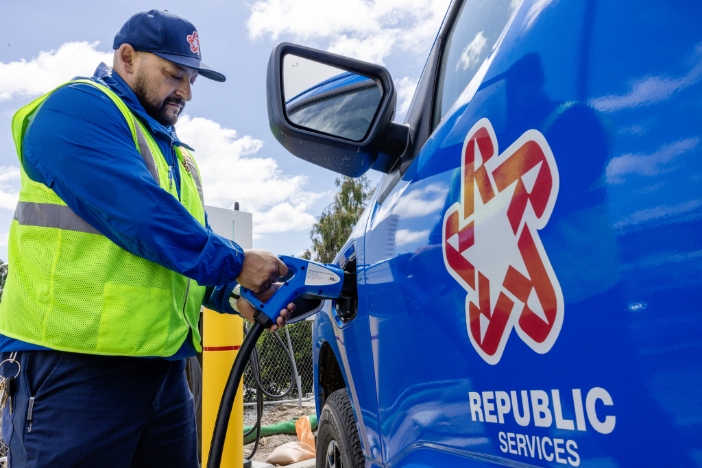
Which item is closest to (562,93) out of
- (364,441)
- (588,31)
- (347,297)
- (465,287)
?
(588,31)

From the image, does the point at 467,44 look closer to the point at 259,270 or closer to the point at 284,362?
the point at 259,270

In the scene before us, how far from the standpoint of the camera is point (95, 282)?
1739 millimetres

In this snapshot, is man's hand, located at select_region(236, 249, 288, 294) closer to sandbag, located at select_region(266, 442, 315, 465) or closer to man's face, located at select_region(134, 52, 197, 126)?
man's face, located at select_region(134, 52, 197, 126)

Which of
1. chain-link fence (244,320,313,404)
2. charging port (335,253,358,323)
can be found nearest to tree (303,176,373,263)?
chain-link fence (244,320,313,404)

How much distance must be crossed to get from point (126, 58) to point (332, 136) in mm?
983

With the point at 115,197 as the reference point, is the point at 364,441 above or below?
below

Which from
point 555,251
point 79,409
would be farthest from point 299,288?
point 555,251

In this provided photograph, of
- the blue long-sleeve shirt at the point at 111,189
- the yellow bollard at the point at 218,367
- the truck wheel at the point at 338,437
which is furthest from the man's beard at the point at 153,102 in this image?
the yellow bollard at the point at 218,367

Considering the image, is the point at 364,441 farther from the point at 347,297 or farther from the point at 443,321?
the point at 443,321

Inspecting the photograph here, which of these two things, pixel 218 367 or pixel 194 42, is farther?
pixel 218 367

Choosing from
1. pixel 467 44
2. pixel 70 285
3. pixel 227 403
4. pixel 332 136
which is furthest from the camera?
pixel 227 403

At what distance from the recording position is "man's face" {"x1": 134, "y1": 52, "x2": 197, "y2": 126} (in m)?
2.04

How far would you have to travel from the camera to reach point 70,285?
5.63ft

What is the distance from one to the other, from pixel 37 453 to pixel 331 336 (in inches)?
38.6
